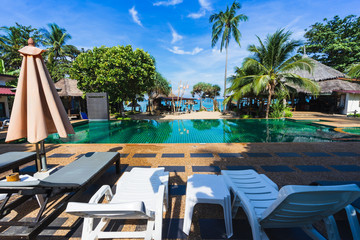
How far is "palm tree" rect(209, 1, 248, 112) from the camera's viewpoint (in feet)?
60.3

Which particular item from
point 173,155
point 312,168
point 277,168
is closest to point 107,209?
point 173,155

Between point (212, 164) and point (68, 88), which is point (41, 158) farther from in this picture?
point (68, 88)

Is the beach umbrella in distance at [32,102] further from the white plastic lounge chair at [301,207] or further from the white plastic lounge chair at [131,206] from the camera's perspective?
the white plastic lounge chair at [301,207]

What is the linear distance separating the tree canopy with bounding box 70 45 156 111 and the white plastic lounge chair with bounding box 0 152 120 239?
10105 mm

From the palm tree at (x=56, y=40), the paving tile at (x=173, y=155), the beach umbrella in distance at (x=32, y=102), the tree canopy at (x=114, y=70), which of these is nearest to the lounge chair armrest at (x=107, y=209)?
the beach umbrella in distance at (x=32, y=102)

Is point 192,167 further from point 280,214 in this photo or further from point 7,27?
point 7,27

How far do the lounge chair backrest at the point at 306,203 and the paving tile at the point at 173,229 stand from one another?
99 centimetres

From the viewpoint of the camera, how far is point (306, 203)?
54.1 inches

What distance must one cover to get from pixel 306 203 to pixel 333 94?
22.7 m

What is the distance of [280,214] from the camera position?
4.87ft

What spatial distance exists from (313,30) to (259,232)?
120ft

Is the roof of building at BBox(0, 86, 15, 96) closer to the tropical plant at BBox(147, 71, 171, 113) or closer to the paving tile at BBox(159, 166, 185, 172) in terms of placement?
the tropical plant at BBox(147, 71, 171, 113)

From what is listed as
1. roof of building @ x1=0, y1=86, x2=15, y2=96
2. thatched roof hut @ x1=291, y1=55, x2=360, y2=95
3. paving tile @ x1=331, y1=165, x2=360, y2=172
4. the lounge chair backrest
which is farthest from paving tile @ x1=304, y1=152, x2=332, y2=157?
roof of building @ x1=0, y1=86, x2=15, y2=96

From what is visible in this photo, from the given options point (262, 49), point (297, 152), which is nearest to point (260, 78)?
point (262, 49)
